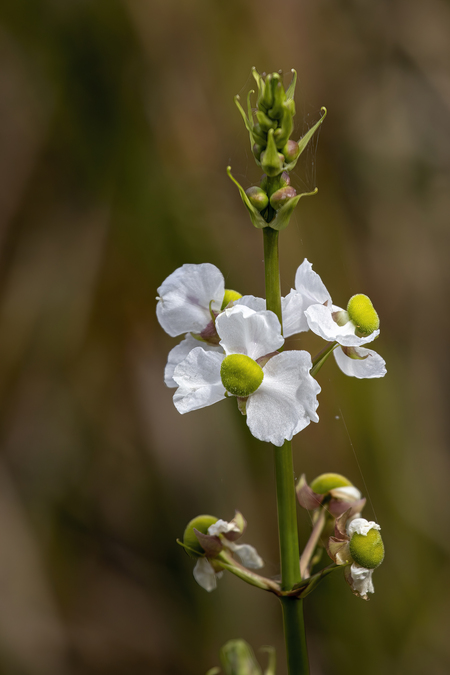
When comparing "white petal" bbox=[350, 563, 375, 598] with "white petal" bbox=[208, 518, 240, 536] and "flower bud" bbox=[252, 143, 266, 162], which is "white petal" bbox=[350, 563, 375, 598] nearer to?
"white petal" bbox=[208, 518, 240, 536]

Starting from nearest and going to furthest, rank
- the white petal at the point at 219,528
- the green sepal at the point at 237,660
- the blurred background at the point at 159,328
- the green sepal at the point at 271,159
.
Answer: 1. the green sepal at the point at 271,159
2. the white petal at the point at 219,528
3. the green sepal at the point at 237,660
4. the blurred background at the point at 159,328

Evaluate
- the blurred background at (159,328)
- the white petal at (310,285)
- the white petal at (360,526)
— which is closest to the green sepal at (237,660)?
the white petal at (360,526)

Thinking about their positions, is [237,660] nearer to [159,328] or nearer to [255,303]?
[255,303]

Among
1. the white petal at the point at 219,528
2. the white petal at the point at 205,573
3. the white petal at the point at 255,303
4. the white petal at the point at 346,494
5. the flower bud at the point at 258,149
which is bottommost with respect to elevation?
the white petal at the point at 205,573

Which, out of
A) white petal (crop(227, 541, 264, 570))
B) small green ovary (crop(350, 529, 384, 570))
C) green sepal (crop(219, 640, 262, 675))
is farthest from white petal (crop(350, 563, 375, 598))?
green sepal (crop(219, 640, 262, 675))

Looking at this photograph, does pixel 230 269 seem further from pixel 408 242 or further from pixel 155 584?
pixel 155 584

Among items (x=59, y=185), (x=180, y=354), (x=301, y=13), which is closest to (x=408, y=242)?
(x=301, y=13)

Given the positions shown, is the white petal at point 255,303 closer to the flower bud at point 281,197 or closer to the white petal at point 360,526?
the flower bud at point 281,197
